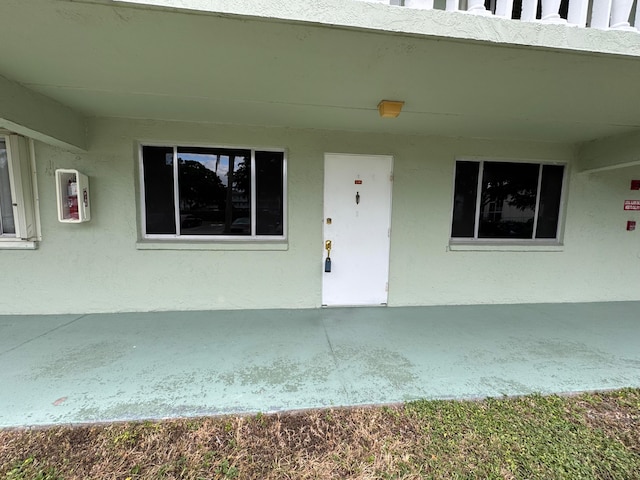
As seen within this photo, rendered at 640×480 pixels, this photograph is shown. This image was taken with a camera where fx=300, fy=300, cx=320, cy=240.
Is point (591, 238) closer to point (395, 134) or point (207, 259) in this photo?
point (395, 134)

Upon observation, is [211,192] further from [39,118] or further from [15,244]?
[15,244]

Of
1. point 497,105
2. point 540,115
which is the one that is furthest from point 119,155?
point 540,115

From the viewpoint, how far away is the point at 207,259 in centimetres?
407

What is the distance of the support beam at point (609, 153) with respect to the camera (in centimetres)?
387

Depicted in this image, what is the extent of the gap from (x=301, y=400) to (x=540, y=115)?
3848 mm

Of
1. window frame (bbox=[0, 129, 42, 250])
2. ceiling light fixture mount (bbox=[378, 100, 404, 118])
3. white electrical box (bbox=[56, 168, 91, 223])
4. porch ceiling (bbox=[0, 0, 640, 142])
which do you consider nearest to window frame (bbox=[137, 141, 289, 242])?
porch ceiling (bbox=[0, 0, 640, 142])

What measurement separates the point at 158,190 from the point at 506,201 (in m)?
5.10

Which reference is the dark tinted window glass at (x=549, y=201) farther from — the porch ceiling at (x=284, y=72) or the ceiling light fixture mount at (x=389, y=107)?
the ceiling light fixture mount at (x=389, y=107)

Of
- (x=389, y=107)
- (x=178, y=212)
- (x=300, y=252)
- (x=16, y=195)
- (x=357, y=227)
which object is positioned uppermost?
(x=389, y=107)

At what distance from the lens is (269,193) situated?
13.7ft

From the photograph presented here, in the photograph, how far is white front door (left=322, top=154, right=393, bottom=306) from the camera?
13.8 feet

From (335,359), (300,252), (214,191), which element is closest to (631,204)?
(300,252)

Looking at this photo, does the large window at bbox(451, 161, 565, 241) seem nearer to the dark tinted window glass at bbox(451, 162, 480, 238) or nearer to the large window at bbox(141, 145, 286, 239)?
the dark tinted window glass at bbox(451, 162, 480, 238)

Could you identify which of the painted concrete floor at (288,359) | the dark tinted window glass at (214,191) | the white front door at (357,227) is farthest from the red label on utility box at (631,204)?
the dark tinted window glass at (214,191)
